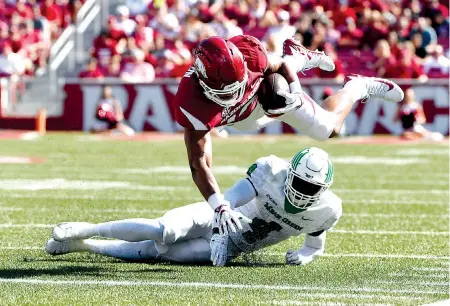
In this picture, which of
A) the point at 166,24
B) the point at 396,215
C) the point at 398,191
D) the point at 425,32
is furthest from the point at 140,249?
the point at 166,24

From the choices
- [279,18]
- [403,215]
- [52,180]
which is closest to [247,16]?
[279,18]

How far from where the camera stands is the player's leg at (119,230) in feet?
21.3

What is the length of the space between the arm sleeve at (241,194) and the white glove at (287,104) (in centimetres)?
72

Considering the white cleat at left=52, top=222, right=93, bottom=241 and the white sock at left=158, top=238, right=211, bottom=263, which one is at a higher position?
the white cleat at left=52, top=222, right=93, bottom=241

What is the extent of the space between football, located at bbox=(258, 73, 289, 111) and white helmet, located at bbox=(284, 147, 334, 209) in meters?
0.84

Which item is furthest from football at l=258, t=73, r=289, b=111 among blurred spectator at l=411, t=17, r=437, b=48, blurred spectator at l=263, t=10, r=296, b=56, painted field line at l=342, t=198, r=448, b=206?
blurred spectator at l=411, t=17, r=437, b=48

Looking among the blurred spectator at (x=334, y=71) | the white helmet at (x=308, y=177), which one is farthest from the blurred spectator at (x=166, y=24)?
the white helmet at (x=308, y=177)

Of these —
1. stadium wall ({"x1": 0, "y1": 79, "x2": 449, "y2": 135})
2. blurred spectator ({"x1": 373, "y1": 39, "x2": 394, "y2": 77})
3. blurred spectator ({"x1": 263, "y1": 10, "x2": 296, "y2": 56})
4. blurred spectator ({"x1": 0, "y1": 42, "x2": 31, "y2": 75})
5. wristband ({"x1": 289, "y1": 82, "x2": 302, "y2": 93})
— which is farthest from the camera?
blurred spectator ({"x1": 0, "y1": 42, "x2": 31, "y2": 75})

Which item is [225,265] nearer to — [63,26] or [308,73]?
[308,73]

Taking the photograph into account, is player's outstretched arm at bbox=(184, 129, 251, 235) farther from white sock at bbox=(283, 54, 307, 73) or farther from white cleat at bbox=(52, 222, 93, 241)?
white sock at bbox=(283, 54, 307, 73)

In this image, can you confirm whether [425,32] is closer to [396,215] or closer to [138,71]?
[138,71]

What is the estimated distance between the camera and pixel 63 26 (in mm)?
24391

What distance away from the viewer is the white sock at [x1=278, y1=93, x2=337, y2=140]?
734cm

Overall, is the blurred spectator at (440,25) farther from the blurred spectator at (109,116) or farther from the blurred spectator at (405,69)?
the blurred spectator at (109,116)
